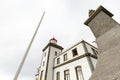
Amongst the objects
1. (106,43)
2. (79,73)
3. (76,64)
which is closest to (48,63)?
(76,64)

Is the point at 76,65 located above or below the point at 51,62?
below

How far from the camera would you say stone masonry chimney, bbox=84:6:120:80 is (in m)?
3.29

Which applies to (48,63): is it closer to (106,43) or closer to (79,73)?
(79,73)

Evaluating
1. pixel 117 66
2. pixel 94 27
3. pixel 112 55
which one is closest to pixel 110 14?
pixel 94 27

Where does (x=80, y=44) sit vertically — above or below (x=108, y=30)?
above

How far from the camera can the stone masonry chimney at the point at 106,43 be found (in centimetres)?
329

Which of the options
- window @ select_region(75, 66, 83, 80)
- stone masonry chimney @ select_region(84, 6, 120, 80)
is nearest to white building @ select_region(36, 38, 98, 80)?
window @ select_region(75, 66, 83, 80)

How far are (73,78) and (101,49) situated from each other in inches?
335

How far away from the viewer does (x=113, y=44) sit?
4082mm

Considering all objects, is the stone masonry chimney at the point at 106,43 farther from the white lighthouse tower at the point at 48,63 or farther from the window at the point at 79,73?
the white lighthouse tower at the point at 48,63

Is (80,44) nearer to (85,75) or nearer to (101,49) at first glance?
(85,75)

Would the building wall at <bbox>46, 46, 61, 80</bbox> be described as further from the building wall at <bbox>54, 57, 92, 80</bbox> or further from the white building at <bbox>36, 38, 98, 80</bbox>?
the building wall at <bbox>54, 57, 92, 80</bbox>

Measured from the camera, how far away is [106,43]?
14.9ft

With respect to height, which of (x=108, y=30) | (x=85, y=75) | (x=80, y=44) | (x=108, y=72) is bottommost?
(x=108, y=72)
